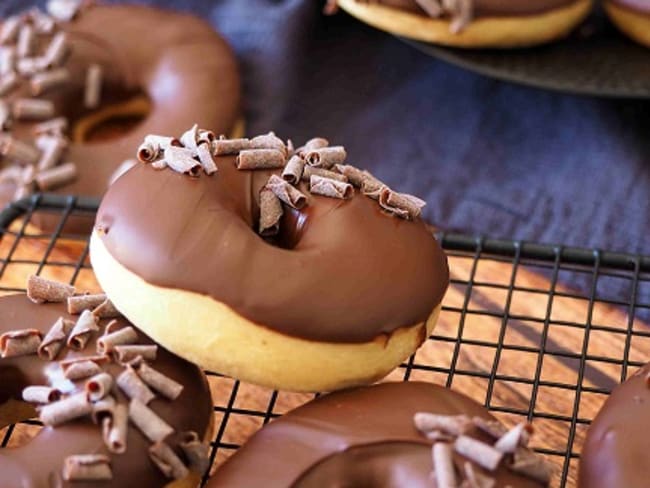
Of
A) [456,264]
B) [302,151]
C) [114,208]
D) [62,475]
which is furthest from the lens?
[456,264]

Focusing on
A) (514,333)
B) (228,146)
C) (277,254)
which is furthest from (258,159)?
(514,333)

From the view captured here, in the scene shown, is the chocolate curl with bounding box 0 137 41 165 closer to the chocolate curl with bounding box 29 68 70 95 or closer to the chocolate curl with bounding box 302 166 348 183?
the chocolate curl with bounding box 29 68 70 95

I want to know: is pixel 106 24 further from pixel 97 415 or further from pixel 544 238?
pixel 97 415

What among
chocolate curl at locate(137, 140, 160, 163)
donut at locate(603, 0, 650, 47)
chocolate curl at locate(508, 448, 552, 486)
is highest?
chocolate curl at locate(137, 140, 160, 163)

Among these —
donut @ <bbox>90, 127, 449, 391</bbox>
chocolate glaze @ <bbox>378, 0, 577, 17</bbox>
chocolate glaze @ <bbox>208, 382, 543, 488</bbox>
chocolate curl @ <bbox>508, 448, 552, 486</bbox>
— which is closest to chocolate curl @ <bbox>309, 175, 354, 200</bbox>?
donut @ <bbox>90, 127, 449, 391</bbox>

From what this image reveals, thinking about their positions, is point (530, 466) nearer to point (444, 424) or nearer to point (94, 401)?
point (444, 424)

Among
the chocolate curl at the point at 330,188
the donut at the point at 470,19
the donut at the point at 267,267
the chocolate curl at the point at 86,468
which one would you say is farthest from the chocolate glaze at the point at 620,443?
the donut at the point at 470,19

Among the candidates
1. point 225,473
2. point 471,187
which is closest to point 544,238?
point 471,187
